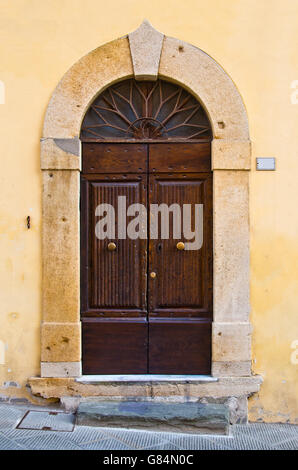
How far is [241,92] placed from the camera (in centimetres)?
434

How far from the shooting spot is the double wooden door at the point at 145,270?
14.4 ft

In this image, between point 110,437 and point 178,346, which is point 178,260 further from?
point 110,437

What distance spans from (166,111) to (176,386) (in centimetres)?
265

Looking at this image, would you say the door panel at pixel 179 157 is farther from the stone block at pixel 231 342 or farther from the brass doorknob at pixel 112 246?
the stone block at pixel 231 342

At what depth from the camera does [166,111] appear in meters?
4.49

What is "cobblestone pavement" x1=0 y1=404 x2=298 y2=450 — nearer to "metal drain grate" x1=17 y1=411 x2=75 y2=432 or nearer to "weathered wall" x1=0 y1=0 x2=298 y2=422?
"metal drain grate" x1=17 y1=411 x2=75 y2=432

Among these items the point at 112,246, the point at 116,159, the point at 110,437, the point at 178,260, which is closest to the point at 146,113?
the point at 116,159

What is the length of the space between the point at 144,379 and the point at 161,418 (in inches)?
15.9

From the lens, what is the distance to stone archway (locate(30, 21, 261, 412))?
4297 millimetres

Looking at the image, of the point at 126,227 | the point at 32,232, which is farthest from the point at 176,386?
the point at 32,232

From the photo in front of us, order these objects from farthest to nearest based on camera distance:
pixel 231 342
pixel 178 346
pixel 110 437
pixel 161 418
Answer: pixel 178 346 → pixel 231 342 → pixel 161 418 → pixel 110 437

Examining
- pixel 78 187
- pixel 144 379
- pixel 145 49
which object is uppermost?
pixel 145 49

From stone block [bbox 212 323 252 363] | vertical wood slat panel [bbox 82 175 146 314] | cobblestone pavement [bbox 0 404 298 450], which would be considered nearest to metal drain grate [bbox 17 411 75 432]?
cobblestone pavement [bbox 0 404 298 450]
